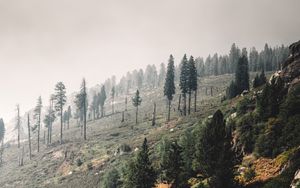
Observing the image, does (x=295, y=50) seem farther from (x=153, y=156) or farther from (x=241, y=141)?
(x=153, y=156)

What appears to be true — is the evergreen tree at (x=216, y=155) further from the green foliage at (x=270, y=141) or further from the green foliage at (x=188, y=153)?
the green foliage at (x=188, y=153)

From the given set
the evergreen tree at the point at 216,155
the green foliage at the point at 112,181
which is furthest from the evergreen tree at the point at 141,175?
the green foliage at the point at 112,181

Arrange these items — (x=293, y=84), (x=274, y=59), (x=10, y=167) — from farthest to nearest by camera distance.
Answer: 1. (x=274, y=59)
2. (x=10, y=167)
3. (x=293, y=84)

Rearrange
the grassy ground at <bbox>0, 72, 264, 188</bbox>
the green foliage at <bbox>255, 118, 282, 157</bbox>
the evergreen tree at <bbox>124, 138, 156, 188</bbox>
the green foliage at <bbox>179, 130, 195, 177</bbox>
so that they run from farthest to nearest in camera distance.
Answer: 1. the grassy ground at <bbox>0, 72, 264, 188</bbox>
2. the green foliage at <bbox>179, 130, 195, 177</bbox>
3. the evergreen tree at <bbox>124, 138, 156, 188</bbox>
4. the green foliage at <bbox>255, 118, 282, 157</bbox>

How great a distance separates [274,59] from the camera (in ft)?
640

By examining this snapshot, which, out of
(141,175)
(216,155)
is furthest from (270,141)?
(141,175)

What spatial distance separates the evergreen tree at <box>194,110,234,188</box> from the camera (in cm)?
2852

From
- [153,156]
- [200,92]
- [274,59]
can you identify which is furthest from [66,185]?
[274,59]

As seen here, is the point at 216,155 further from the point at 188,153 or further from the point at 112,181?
the point at 112,181

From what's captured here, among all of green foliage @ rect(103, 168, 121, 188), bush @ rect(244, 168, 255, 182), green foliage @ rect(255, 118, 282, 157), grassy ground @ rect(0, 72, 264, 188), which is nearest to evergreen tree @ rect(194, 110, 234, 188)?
bush @ rect(244, 168, 255, 182)

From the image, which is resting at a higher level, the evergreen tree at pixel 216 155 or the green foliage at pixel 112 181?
the evergreen tree at pixel 216 155

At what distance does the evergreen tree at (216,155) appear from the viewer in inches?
1123

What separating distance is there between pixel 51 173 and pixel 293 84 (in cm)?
5046

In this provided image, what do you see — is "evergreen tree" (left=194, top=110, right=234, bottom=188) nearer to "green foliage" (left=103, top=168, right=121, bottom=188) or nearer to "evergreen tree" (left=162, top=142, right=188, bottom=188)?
"evergreen tree" (left=162, top=142, right=188, bottom=188)
